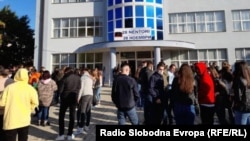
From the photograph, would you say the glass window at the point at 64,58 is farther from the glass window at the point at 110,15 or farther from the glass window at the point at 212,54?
the glass window at the point at 212,54

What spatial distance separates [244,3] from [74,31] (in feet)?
50.3

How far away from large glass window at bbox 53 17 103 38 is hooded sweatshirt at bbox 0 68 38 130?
750 inches

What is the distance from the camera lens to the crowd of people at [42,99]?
4.49 m

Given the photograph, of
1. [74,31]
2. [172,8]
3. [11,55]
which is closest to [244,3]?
[172,8]

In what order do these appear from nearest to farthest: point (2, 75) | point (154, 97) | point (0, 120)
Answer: point (0, 120) < point (2, 75) < point (154, 97)

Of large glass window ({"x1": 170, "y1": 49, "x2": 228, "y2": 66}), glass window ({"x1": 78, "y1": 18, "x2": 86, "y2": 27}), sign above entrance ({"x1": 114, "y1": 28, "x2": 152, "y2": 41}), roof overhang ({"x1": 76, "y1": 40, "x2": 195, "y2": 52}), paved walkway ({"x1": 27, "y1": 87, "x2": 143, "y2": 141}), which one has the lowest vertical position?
paved walkway ({"x1": 27, "y1": 87, "x2": 143, "y2": 141})

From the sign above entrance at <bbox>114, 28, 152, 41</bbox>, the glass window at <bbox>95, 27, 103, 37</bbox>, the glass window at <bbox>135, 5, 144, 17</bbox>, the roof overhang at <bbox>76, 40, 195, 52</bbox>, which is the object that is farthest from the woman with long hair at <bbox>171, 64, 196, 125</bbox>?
the glass window at <bbox>95, 27, 103, 37</bbox>

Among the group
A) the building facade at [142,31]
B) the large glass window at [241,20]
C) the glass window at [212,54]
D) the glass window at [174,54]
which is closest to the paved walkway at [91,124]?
the building facade at [142,31]

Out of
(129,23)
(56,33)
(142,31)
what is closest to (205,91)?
(142,31)

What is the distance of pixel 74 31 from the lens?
23953mm

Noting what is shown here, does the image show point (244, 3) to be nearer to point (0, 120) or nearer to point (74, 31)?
point (74, 31)

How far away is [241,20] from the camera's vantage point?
22.1 m

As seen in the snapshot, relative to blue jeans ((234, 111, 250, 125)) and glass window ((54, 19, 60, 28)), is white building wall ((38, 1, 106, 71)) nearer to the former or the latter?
glass window ((54, 19, 60, 28))

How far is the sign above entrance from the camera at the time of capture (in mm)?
19938
